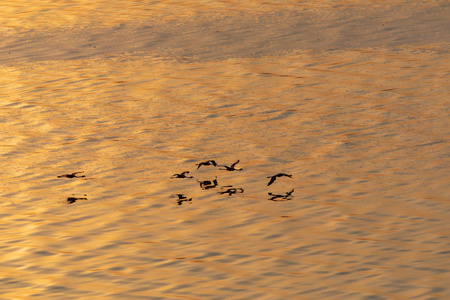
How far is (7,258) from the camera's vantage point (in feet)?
25.7

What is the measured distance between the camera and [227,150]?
36.0 feet

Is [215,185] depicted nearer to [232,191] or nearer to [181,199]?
[232,191]

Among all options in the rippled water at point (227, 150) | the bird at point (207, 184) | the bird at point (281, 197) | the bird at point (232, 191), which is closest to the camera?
the rippled water at point (227, 150)

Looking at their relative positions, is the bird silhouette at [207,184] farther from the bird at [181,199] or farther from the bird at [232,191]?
the bird at [181,199]

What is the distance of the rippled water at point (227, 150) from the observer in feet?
24.6

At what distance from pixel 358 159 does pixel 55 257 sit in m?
4.06

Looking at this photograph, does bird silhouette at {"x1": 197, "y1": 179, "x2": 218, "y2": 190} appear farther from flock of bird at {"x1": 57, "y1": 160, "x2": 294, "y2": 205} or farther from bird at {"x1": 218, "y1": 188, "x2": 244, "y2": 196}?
bird at {"x1": 218, "y1": 188, "x2": 244, "y2": 196}

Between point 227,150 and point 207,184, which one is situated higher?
point 227,150

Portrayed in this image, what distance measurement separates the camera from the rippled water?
7.51 meters

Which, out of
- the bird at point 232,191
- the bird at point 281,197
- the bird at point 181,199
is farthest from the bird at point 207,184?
the bird at point 281,197

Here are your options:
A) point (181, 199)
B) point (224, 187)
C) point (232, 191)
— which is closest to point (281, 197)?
point (232, 191)

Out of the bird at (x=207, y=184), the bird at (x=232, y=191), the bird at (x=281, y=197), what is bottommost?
the bird at (x=281, y=197)

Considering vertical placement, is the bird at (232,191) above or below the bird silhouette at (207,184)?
below

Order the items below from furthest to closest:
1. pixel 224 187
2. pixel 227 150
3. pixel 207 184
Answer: pixel 227 150
pixel 207 184
pixel 224 187
